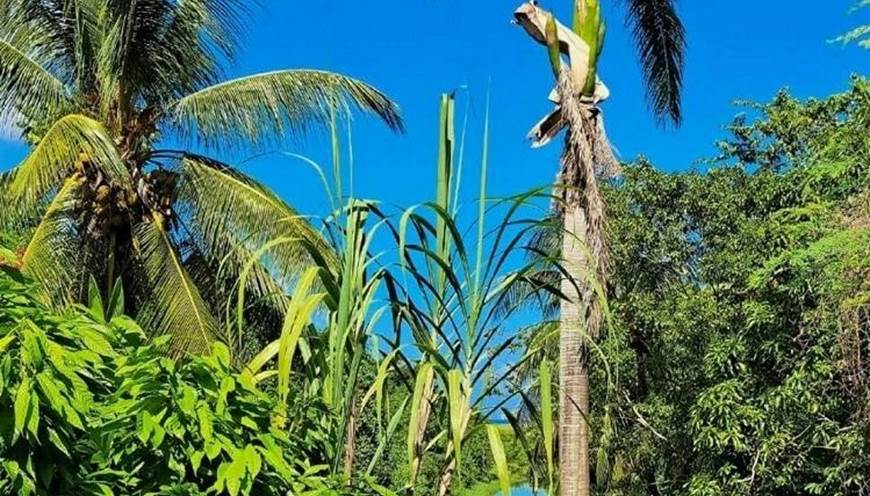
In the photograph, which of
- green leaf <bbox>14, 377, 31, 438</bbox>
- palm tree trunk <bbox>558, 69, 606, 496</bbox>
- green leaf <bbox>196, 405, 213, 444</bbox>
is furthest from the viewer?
palm tree trunk <bbox>558, 69, 606, 496</bbox>

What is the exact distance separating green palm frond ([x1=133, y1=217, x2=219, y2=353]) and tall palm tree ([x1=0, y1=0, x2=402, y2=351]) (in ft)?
0.05

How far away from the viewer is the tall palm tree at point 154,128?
32.3ft

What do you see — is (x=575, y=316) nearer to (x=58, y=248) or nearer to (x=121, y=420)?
(x=58, y=248)

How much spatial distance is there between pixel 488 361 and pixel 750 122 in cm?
1191

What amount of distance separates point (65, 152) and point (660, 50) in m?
6.22

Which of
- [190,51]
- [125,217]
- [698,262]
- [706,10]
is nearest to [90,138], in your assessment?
[125,217]

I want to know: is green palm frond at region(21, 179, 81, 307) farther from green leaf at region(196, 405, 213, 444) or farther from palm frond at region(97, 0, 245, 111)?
green leaf at region(196, 405, 213, 444)

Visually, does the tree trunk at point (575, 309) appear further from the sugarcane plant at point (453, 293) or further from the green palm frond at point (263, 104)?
the sugarcane plant at point (453, 293)

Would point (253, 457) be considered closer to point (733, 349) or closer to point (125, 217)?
point (125, 217)

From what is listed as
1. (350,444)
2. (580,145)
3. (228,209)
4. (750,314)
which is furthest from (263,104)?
(350,444)

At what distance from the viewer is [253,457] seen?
2674mm

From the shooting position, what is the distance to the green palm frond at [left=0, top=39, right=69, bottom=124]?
405 inches

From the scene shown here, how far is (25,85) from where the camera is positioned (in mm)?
10383

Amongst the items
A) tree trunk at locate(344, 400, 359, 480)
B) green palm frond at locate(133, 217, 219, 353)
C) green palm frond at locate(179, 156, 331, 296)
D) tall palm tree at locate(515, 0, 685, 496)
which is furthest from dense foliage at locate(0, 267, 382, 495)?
green palm frond at locate(179, 156, 331, 296)
